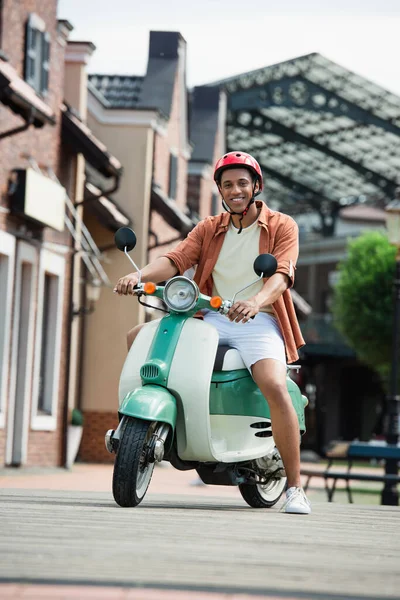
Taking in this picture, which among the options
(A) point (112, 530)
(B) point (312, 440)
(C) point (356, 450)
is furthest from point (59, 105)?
(B) point (312, 440)

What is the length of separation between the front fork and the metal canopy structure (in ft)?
126

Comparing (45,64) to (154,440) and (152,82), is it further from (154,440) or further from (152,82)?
(154,440)

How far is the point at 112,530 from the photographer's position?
5.09 metres

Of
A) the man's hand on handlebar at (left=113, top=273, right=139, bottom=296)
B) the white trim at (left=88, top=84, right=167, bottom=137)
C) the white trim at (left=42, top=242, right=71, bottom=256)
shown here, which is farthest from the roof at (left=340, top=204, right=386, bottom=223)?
the man's hand on handlebar at (left=113, top=273, right=139, bottom=296)

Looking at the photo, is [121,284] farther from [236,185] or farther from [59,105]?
[59,105]

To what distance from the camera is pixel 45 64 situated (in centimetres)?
1864

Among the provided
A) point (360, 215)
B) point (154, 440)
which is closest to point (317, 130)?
point (360, 215)

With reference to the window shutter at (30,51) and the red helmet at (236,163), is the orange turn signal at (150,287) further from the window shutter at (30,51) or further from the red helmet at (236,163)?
the window shutter at (30,51)

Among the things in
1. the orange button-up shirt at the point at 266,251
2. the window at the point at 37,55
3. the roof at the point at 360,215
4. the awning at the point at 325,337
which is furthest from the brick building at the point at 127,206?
the roof at the point at 360,215

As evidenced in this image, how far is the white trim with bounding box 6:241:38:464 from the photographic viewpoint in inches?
690

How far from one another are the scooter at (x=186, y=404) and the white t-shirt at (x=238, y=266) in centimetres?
34

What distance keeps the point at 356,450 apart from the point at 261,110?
37.9 metres

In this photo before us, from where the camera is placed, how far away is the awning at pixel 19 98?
14.8 meters

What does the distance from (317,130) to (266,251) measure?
4606cm
